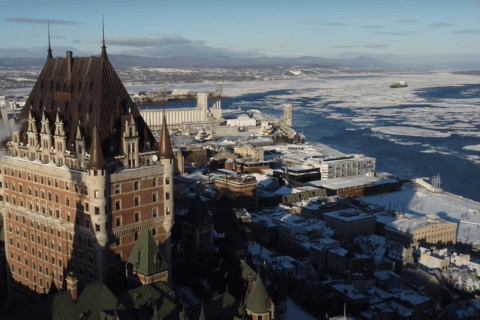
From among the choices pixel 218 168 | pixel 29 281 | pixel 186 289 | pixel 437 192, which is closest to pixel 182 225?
pixel 186 289

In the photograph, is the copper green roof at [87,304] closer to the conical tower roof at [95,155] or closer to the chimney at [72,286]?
the chimney at [72,286]

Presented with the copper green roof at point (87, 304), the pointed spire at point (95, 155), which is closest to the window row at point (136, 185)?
the pointed spire at point (95, 155)

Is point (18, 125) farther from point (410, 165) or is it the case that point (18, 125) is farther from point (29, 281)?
point (410, 165)

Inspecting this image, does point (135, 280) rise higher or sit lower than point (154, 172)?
lower

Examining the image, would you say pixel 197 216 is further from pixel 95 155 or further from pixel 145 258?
pixel 95 155

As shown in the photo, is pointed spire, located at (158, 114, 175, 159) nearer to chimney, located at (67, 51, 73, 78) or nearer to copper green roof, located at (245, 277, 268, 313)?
chimney, located at (67, 51, 73, 78)

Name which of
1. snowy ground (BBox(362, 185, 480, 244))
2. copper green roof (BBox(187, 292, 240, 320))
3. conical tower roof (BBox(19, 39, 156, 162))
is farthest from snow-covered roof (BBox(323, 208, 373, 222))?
copper green roof (BBox(187, 292, 240, 320))
